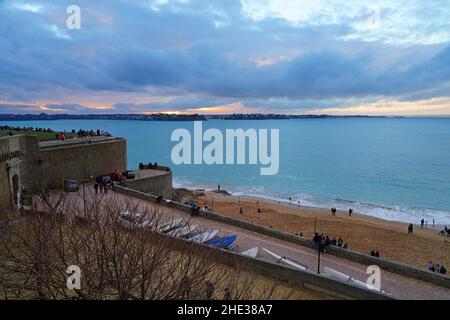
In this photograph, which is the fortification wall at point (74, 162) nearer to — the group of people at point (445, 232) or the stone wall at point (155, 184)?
the stone wall at point (155, 184)

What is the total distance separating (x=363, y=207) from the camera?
46906mm

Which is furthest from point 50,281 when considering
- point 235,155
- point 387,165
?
point 235,155

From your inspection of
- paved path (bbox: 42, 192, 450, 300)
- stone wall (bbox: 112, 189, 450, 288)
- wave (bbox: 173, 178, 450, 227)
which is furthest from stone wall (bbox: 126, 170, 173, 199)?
wave (bbox: 173, 178, 450, 227)

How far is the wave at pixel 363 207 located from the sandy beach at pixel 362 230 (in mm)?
3123

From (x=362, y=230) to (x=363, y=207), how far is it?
51.8ft

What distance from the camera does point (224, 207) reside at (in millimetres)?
41562

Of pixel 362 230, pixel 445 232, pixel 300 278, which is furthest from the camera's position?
pixel 445 232

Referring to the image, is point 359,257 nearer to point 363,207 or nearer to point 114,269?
point 114,269

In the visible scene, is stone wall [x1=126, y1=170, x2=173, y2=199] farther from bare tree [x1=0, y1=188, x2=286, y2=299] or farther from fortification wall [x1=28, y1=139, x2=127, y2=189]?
bare tree [x1=0, y1=188, x2=286, y2=299]

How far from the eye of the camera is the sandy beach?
26.5m

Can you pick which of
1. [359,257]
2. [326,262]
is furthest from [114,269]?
[359,257]

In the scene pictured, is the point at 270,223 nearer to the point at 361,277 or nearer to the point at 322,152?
the point at 361,277

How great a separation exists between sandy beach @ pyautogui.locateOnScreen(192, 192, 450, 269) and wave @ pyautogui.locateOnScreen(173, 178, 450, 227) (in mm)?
3123
